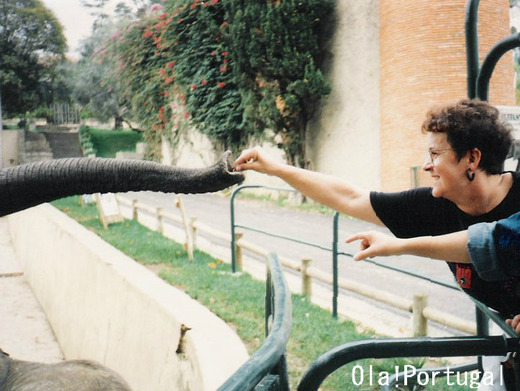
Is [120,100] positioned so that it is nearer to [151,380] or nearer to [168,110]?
[168,110]

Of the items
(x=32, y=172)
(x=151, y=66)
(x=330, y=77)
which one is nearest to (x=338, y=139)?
(x=330, y=77)

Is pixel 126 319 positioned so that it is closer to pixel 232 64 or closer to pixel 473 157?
pixel 473 157

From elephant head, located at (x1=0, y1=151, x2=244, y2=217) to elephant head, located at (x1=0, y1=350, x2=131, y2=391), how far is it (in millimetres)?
659

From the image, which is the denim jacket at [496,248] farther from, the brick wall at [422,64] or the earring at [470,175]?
the brick wall at [422,64]

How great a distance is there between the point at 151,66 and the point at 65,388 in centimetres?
1427

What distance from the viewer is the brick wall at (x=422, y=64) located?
10.2 m

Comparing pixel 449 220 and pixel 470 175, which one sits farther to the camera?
pixel 449 220

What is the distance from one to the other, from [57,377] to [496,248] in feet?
4.82

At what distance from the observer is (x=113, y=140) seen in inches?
594

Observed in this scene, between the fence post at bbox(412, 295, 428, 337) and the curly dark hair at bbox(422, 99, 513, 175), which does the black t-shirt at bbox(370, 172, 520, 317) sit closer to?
the curly dark hair at bbox(422, 99, 513, 175)

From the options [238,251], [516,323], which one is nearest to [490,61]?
[516,323]

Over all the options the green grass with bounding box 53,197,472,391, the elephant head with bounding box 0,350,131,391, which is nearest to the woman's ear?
the elephant head with bounding box 0,350,131,391

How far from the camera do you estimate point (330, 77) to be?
517 inches

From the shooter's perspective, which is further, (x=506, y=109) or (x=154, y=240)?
(x=154, y=240)
